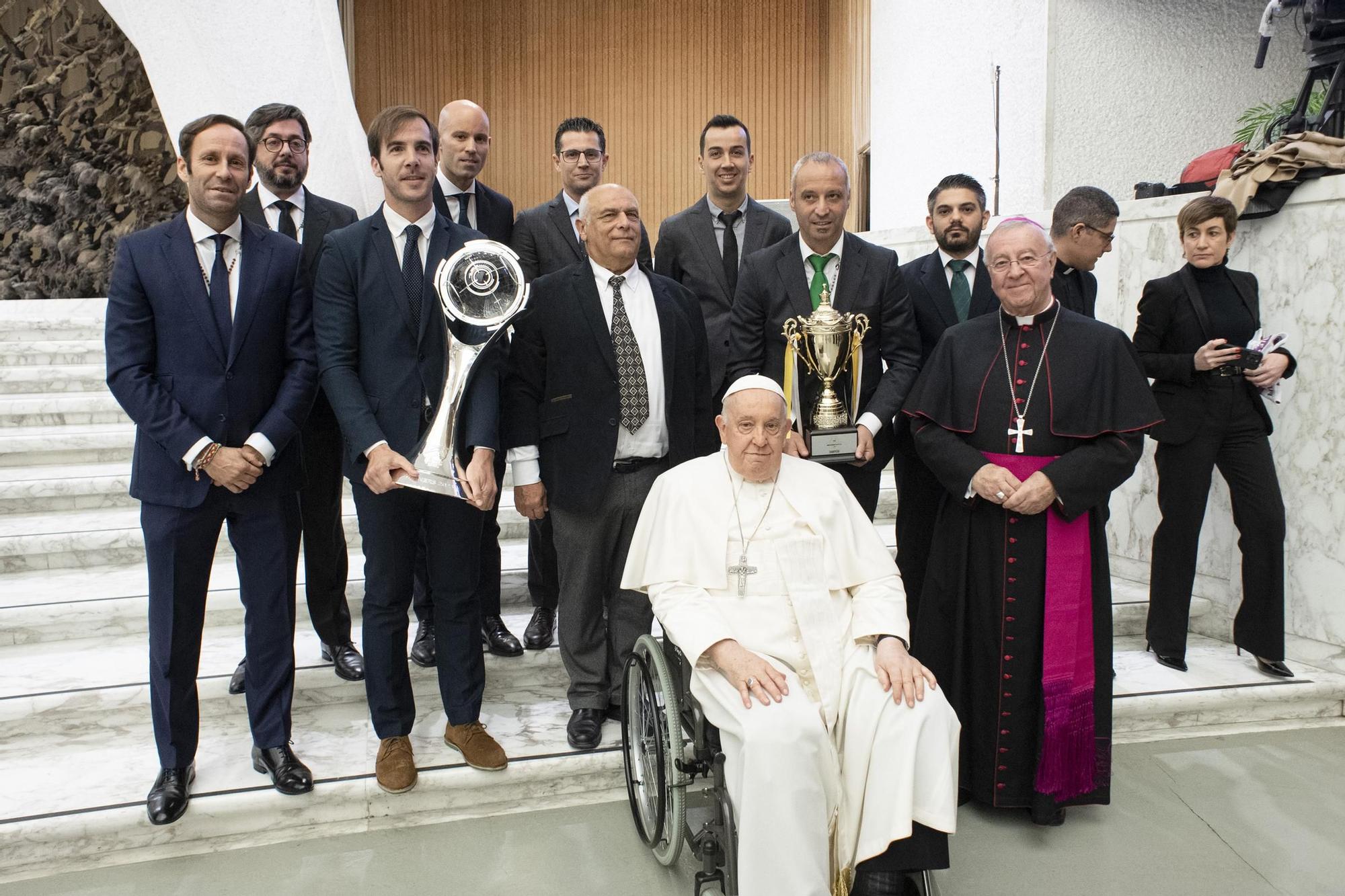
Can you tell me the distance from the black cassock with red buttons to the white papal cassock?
0.51 metres

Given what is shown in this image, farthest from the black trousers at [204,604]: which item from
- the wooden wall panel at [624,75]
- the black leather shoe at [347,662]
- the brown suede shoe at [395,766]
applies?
the wooden wall panel at [624,75]

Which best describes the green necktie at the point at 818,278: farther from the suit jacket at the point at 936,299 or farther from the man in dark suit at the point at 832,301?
the suit jacket at the point at 936,299

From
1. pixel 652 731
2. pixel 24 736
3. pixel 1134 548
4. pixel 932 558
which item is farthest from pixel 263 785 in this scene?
pixel 1134 548

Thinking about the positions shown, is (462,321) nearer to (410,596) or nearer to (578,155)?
(410,596)

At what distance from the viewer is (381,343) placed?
9.67 feet

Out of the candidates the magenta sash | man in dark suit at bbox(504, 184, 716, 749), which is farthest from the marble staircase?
the magenta sash

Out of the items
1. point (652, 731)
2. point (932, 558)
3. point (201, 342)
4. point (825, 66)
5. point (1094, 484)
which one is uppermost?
point (825, 66)

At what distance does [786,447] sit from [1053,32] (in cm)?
475

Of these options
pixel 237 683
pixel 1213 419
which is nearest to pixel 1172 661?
pixel 1213 419

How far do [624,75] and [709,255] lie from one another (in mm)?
8857

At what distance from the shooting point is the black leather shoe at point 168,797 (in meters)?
2.87

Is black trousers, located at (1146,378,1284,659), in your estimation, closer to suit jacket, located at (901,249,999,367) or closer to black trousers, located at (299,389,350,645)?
suit jacket, located at (901,249,999,367)

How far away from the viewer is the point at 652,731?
2.68 m

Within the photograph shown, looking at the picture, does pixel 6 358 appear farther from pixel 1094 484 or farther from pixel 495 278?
pixel 1094 484
